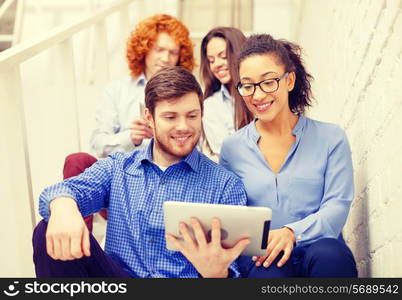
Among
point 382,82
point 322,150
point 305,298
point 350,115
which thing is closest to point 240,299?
point 305,298

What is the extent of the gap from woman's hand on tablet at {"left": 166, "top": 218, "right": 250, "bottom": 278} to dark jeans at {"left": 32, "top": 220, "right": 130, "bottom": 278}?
20 centimetres

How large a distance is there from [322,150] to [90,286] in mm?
756

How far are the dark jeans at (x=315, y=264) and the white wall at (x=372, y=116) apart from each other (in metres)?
0.13

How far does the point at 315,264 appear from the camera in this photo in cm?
129

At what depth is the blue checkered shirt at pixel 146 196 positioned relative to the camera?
1434 millimetres

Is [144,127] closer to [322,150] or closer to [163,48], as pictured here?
[163,48]

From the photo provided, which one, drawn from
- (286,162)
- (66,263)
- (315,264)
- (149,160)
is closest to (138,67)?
(149,160)

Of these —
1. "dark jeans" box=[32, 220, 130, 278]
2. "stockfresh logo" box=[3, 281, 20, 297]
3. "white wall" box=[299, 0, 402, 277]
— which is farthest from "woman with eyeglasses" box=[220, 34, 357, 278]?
"stockfresh logo" box=[3, 281, 20, 297]

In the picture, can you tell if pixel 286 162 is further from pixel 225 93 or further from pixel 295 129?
pixel 225 93

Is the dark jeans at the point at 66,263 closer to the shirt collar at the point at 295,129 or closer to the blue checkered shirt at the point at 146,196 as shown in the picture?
the blue checkered shirt at the point at 146,196

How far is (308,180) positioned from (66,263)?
710 mm

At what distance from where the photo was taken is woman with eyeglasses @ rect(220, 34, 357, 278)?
1.41 metres

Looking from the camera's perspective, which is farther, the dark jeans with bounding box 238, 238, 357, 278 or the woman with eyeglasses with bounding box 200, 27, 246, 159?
the woman with eyeglasses with bounding box 200, 27, 246, 159

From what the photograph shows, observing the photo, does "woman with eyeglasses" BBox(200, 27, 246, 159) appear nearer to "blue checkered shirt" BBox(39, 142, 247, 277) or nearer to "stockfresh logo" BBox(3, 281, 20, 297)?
"blue checkered shirt" BBox(39, 142, 247, 277)
